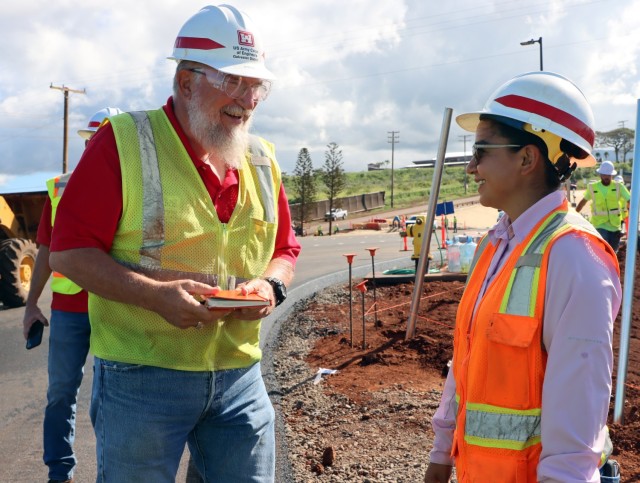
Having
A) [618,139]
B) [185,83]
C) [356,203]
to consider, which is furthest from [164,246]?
[618,139]

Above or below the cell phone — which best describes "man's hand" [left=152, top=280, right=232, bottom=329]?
above

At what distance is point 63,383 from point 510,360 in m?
2.82

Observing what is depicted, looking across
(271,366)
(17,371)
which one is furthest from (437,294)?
(17,371)

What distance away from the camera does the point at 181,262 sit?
8.59ft

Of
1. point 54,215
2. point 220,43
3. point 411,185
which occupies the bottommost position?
point 54,215

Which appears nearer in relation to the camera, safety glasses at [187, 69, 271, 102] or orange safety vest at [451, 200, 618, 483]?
orange safety vest at [451, 200, 618, 483]

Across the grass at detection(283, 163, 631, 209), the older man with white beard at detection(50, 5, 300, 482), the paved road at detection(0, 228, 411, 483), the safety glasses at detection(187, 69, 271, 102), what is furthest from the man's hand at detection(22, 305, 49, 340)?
the grass at detection(283, 163, 631, 209)

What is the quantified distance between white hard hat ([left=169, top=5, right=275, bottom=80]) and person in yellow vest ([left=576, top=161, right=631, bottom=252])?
1229 centimetres

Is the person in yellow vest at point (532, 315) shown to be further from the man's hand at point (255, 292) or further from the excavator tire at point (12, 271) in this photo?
the excavator tire at point (12, 271)

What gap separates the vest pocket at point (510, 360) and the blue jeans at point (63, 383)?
8.89 feet

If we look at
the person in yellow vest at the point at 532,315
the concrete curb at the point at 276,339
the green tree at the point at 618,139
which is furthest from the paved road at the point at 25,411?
the green tree at the point at 618,139

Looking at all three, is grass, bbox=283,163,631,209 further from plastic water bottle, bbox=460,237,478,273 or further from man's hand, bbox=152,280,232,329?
man's hand, bbox=152,280,232,329

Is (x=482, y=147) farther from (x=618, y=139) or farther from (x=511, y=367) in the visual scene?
(x=618, y=139)

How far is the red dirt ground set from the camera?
5.08m
